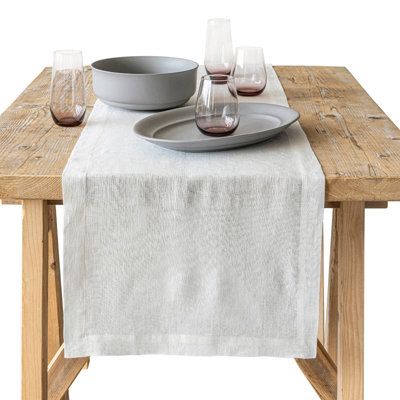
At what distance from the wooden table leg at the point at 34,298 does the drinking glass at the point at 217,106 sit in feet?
1.57

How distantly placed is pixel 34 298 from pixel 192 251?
46cm

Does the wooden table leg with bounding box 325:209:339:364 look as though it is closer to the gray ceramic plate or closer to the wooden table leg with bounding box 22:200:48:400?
the gray ceramic plate

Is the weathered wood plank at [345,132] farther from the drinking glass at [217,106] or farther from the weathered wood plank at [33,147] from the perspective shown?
the weathered wood plank at [33,147]

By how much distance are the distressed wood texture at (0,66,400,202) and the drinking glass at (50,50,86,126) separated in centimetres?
4

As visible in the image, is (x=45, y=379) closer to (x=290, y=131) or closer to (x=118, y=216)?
(x=118, y=216)

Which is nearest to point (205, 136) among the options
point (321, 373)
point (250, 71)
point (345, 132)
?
point (345, 132)

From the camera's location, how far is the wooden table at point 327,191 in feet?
9.61

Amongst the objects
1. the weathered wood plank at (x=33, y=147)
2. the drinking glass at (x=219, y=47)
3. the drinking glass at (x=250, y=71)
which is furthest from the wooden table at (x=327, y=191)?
the drinking glass at (x=219, y=47)

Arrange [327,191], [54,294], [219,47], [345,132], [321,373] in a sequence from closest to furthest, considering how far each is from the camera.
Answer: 1. [327,191]
2. [345,132]
3. [321,373]
4. [219,47]
5. [54,294]

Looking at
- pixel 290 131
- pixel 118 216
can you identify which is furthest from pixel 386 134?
pixel 118 216

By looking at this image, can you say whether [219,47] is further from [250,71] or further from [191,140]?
[191,140]

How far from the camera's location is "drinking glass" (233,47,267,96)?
3.67 meters

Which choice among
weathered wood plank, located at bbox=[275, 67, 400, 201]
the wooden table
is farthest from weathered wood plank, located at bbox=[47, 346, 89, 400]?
weathered wood plank, located at bbox=[275, 67, 400, 201]

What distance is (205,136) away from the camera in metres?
3.22
